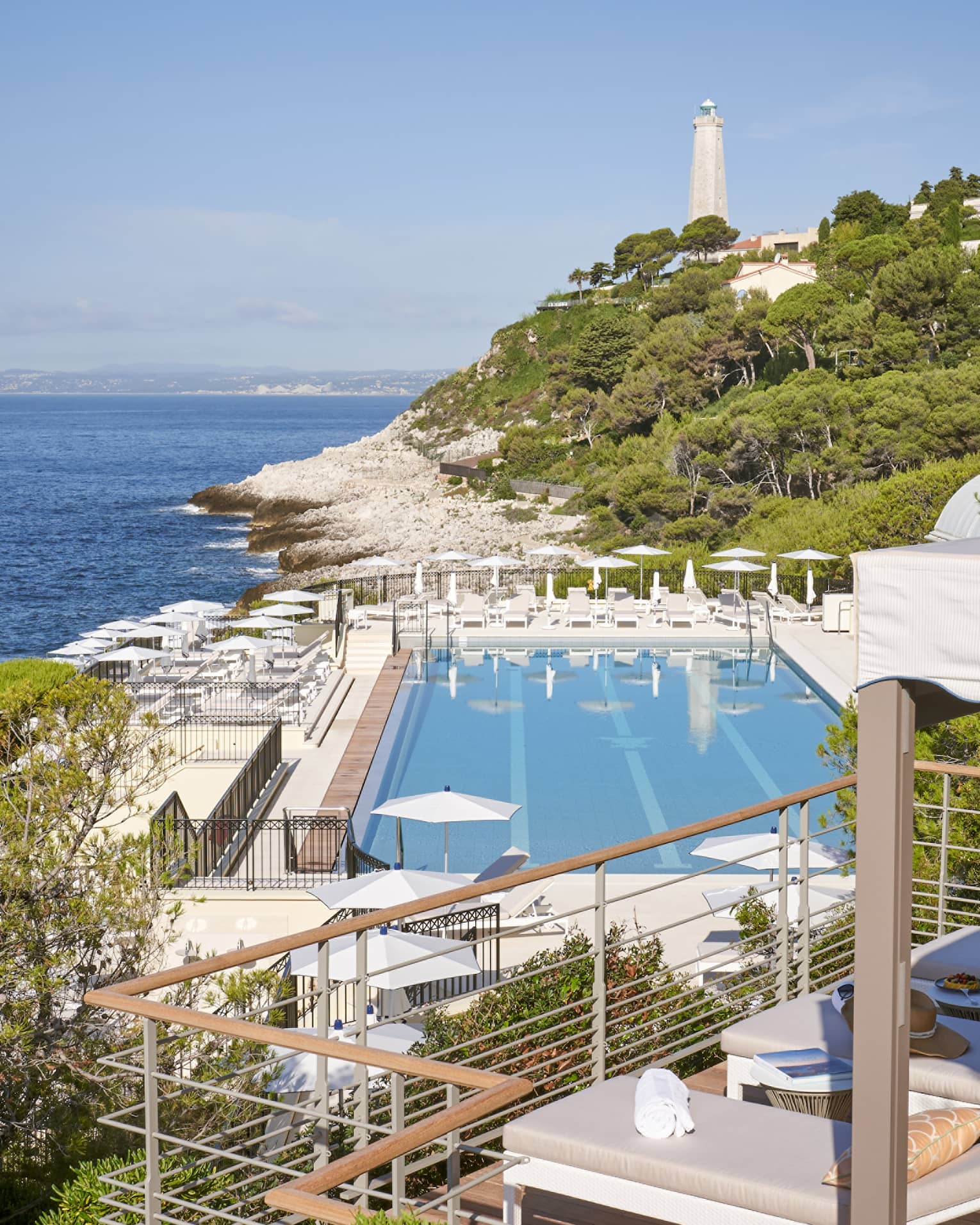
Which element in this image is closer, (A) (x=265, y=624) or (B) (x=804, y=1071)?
(B) (x=804, y=1071)

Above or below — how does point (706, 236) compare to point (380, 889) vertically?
above

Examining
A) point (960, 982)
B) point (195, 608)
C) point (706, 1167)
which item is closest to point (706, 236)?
point (195, 608)

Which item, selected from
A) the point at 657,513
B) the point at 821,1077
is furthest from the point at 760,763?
the point at 657,513

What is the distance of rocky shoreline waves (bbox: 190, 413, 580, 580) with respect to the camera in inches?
1892

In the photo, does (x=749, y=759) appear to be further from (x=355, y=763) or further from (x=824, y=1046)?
(x=824, y=1046)

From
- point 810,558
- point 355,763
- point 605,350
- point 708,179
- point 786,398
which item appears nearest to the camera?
point 355,763

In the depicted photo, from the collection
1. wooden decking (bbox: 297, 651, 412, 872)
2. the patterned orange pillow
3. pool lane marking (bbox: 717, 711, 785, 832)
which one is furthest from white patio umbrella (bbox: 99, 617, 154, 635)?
the patterned orange pillow

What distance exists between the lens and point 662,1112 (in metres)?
3.21

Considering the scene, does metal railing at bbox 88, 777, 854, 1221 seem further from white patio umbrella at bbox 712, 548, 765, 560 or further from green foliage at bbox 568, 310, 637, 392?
green foliage at bbox 568, 310, 637, 392

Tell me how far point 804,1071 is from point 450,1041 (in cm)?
255

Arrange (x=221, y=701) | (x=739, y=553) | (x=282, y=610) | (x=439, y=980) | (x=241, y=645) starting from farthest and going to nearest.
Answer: (x=739, y=553) → (x=282, y=610) → (x=241, y=645) → (x=221, y=701) → (x=439, y=980)

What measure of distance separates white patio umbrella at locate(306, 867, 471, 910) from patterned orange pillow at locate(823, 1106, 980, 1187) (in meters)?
6.34

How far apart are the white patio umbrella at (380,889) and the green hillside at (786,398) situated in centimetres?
1868

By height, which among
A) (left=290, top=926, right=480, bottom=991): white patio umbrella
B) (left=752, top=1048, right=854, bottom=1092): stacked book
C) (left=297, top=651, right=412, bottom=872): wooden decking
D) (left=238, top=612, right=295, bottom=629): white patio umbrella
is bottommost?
(left=297, top=651, right=412, bottom=872): wooden decking
